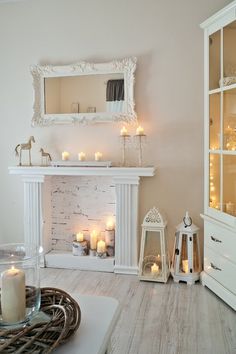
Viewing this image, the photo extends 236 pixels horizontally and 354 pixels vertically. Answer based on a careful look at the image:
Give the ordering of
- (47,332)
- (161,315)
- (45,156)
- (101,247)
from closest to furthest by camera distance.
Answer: (47,332), (161,315), (101,247), (45,156)

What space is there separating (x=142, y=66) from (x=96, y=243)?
5.78ft

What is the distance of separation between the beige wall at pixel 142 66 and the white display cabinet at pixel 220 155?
0.27m

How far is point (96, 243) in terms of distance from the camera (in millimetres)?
3467

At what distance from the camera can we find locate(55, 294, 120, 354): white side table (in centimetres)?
121

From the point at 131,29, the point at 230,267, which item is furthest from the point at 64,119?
the point at 230,267

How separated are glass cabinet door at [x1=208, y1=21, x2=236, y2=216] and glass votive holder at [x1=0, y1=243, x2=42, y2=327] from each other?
1.74 meters

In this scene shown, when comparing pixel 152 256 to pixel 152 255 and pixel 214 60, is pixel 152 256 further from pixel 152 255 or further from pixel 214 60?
pixel 214 60

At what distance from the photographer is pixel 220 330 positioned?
2.27 m

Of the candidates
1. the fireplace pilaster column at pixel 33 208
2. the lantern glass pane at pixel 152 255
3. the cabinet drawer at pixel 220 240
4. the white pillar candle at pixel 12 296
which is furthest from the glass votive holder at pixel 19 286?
the fireplace pilaster column at pixel 33 208

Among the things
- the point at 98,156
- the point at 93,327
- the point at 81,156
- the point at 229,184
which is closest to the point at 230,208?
the point at 229,184

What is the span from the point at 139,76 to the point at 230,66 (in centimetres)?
92

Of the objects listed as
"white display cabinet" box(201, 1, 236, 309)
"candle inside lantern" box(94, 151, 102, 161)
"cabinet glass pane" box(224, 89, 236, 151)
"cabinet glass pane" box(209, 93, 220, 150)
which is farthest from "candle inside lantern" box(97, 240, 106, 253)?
"cabinet glass pane" box(224, 89, 236, 151)

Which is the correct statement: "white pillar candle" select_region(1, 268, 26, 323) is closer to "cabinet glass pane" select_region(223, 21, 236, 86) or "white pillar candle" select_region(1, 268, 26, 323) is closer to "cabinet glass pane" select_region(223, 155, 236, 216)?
"cabinet glass pane" select_region(223, 155, 236, 216)

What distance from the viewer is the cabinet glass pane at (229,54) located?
2.62 metres
